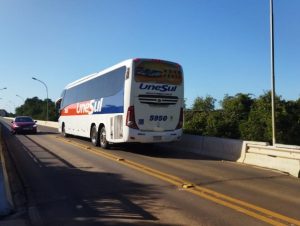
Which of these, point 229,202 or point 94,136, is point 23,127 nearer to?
point 94,136

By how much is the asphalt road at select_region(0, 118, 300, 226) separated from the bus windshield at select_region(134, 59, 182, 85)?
12.1 ft

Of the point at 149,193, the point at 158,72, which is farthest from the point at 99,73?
the point at 149,193

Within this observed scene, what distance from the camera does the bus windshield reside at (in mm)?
18513

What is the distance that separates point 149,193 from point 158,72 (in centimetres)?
955

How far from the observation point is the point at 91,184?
11.3 m

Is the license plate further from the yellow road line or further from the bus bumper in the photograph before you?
the yellow road line

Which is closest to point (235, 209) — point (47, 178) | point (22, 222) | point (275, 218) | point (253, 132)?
point (275, 218)

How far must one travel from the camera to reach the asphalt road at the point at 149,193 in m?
7.83

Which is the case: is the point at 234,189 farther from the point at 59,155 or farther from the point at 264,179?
the point at 59,155

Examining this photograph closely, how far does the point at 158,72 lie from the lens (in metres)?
18.9

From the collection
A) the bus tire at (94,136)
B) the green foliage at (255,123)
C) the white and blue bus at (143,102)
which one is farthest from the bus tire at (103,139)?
the green foliage at (255,123)

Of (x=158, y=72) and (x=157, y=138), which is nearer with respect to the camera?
(x=157, y=138)

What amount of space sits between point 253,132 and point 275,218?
2203cm

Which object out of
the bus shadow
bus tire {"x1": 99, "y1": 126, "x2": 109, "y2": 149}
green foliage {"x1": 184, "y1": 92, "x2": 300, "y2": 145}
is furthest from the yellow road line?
green foliage {"x1": 184, "y1": 92, "x2": 300, "y2": 145}
